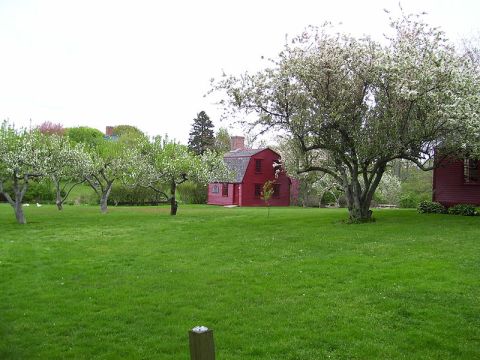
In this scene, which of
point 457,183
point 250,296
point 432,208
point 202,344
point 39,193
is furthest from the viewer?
point 39,193

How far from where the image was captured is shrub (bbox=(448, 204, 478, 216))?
23.1 m

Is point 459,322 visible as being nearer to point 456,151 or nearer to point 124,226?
point 456,151

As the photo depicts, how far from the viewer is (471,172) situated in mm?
24906

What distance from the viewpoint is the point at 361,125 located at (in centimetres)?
2064

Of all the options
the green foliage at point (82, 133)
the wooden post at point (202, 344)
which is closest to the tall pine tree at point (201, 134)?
the green foliage at point (82, 133)

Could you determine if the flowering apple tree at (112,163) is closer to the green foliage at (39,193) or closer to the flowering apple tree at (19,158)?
the flowering apple tree at (19,158)

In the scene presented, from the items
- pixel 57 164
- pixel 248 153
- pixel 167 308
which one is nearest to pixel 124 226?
pixel 57 164

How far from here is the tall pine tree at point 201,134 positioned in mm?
70938

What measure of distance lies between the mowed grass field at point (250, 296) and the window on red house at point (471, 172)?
843cm

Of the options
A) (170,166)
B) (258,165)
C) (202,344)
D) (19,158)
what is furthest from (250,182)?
(202,344)

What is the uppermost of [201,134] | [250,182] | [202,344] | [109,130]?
[109,130]

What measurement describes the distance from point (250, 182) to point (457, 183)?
25816 mm

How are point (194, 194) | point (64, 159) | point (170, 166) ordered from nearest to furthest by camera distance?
1. point (64, 159)
2. point (170, 166)
3. point (194, 194)

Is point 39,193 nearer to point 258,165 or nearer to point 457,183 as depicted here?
point 258,165
